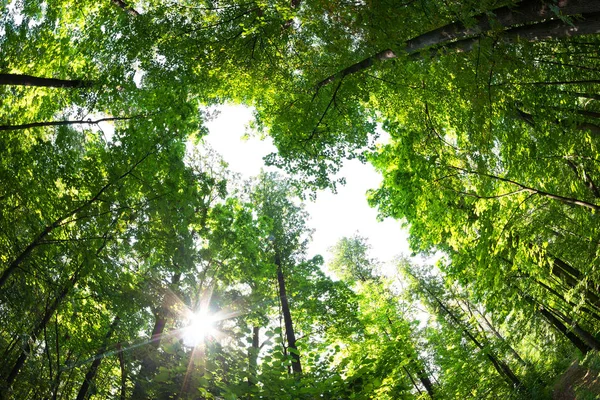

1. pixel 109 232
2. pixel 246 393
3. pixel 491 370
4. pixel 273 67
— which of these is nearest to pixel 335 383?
pixel 246 393

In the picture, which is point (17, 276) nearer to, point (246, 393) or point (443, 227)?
point (246, 393)

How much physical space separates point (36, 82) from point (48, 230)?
6.20 feet

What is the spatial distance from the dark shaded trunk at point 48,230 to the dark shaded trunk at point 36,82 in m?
1.23

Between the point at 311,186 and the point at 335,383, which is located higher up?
the point at 311,186

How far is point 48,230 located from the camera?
161 inches

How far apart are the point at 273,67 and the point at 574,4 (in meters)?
3.79

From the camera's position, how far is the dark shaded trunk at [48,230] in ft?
12.6

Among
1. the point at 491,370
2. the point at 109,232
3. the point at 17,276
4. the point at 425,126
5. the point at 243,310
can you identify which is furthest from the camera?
the point at 491,370

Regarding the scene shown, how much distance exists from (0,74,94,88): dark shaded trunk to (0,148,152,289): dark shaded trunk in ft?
4.03

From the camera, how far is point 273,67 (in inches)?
206

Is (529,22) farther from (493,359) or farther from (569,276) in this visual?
(493,359)

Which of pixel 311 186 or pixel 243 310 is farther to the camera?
pixel 311 186

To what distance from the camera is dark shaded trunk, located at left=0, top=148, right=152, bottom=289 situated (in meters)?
3.83

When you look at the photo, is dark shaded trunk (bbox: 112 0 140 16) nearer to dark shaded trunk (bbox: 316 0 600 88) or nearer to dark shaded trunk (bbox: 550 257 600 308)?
dark shaded trunk (bbox: 316 0 600 88)
